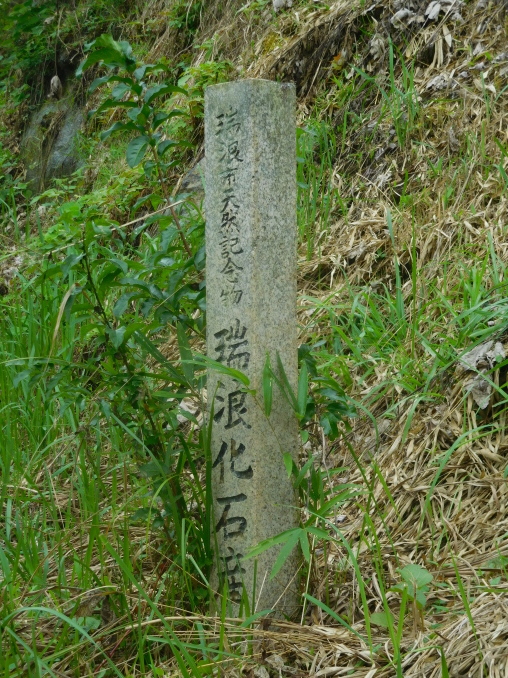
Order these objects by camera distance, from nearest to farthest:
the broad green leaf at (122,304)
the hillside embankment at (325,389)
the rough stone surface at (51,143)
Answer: the hillside embankment at (325,389), the broad green leaf at (122,304), the rough stone surface at (51,143)

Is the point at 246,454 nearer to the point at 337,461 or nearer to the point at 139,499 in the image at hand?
the point at 139,499

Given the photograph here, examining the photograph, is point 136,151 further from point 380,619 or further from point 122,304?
point 380,619

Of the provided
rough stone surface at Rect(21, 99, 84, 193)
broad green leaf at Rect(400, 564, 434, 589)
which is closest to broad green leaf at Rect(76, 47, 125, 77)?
broad green leaf at Rect(400, 564, 434, 589)

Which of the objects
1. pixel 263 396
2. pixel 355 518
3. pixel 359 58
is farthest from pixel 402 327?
pixel 359 58

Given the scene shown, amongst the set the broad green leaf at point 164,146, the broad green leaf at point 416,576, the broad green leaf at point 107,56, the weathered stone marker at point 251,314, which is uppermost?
the broad green leaf at point 107,56

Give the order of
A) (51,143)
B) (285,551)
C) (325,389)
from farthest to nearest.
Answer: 1. (51,143)
2. (325,389)
3. (285,551)

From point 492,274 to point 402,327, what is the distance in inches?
15.6

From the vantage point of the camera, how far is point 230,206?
7.16 ft

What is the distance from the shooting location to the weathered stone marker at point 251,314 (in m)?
2.15

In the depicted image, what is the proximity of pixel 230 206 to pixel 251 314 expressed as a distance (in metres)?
0.30

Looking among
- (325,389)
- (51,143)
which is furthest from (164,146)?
(51,143)

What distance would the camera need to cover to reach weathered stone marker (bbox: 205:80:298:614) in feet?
7.06

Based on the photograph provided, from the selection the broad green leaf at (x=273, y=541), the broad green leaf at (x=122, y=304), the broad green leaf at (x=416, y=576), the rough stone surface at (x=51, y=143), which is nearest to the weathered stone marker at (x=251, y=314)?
the broad green leaf at (x=273, y=541)

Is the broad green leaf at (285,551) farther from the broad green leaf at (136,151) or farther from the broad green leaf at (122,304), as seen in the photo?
the broad green leaf at (136,151)
